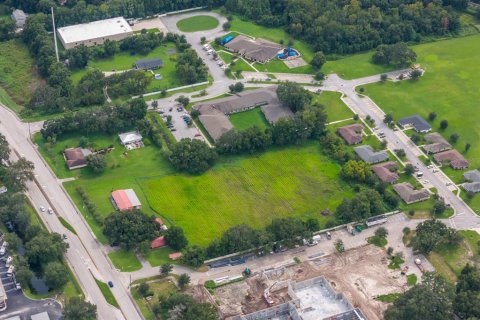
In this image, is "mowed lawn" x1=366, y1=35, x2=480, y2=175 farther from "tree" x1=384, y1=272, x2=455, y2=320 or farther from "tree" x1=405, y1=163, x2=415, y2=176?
"tree" x1=384, y1=272, x2=455, y2=320

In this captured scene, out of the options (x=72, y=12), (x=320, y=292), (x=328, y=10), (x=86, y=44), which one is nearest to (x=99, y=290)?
(x=320, y=292)

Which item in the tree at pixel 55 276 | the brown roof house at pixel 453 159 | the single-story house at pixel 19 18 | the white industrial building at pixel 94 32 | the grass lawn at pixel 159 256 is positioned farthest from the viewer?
the single-story house at pixel 19 18

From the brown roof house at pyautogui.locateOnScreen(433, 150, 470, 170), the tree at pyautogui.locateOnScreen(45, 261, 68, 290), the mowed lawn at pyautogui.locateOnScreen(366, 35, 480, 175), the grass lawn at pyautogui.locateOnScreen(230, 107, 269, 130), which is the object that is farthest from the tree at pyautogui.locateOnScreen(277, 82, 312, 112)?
the tree at pyautogui.locateOnScreen(45, 261, 68, 290)

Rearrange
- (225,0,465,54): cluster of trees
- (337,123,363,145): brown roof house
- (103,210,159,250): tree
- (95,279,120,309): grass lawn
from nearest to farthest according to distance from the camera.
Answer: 1. (95,279,120,309): grass lawn
2. (103,210,159,250): tree
3. (337,123,363,145): brown roof house
4. (225,0,465,54): cluster of trees

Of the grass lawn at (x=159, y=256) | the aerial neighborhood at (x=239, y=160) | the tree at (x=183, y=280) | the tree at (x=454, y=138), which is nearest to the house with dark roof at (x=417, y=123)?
the aerial neighborhood at (x=239, y=160)

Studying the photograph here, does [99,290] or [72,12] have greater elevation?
[72,12]

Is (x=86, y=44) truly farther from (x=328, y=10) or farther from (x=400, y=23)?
(x=400, y=23)

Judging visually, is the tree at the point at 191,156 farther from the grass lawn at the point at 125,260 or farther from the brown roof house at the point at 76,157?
the grass lawn at the point at 125,260
